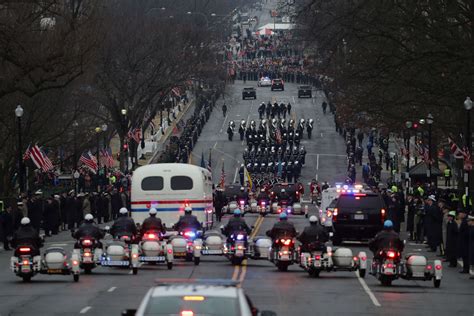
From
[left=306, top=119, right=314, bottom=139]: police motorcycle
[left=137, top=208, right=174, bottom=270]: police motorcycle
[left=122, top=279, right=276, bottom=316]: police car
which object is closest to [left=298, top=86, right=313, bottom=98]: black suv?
[left=306, top=119, right=314, bottom=139]: police motorcycle

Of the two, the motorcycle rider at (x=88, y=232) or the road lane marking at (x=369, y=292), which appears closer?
the road lane marking at (x=369, y=292)

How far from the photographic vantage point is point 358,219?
151 feet

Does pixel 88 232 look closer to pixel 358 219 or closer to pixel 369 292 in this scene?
pixel 369 292

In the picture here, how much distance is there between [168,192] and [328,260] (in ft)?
47.6

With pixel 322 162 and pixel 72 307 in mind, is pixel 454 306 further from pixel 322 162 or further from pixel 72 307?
pixel 322 162

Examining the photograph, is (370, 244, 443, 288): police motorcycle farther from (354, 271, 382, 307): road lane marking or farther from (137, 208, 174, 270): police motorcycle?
(137, 208, 174, 270): police motorcycle

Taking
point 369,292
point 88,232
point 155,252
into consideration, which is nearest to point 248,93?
point 155,252

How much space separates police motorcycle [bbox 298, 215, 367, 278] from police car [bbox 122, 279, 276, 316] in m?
15.9

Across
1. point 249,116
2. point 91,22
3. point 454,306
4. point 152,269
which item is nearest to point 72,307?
point 454,306

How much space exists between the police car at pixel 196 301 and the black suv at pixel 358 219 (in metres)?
28.4

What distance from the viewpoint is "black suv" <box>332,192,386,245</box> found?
45.8 metres

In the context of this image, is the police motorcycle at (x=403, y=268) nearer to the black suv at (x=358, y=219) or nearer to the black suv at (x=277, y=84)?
the black suv at (x=358, y=219)

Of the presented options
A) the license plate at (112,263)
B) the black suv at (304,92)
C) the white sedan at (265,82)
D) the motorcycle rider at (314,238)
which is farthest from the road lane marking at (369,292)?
the white sedan at (265,82)

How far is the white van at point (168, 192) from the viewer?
155ft
